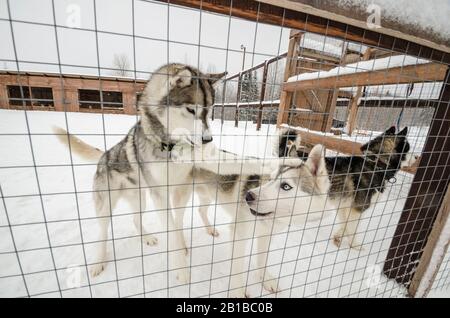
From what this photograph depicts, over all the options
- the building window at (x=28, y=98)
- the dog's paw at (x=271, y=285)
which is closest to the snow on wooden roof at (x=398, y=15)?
the building window at (x=28, y=98)

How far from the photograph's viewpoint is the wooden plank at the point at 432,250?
6.02ft

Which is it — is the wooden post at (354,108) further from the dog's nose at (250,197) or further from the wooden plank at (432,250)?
the dog's nose at (250,197)

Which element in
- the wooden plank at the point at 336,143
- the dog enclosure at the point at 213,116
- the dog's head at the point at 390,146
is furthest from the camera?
the wooden plank at the point at 336,143

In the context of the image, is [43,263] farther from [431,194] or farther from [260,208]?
[431,194]

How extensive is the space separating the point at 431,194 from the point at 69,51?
109 inches

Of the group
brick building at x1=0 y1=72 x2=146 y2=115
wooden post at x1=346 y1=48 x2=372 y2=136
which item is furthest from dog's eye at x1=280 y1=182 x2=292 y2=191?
wooden post at x1=346 y1=48 x2=372 y2=136

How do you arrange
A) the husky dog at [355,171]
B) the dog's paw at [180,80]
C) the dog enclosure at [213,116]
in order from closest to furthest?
the dog enclosure at [213,116] → the dog's paw at [180,80] → the husky dog at [355,171]

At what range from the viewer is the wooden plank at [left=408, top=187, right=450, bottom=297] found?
6.02 ft

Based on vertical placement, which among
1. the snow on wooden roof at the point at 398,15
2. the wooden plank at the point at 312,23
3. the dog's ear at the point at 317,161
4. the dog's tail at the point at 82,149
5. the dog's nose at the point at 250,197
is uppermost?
the snow on wooden roof at the point at 398,15

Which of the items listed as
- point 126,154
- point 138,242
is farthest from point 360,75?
point 138,242

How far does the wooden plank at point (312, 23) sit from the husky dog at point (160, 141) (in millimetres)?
512

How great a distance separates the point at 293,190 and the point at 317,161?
12.0 inches

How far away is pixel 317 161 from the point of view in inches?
65.2

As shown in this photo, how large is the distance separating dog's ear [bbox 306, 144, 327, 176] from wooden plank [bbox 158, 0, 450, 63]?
2.38ft
